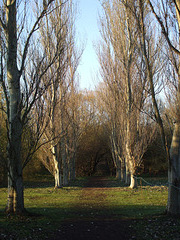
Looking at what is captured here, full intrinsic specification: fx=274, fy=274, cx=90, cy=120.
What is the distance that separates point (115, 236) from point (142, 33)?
184 inches

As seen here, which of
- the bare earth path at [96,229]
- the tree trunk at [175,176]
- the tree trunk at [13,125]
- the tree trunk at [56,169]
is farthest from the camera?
the tree trunk at [56,169]

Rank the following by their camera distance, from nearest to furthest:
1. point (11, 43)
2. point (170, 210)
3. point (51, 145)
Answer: point (170, 210)
point (11, 43)
point (51, 145)

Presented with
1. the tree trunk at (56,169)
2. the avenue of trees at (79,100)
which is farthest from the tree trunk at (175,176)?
the tree trunk at (56,169)

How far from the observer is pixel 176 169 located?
6523mm

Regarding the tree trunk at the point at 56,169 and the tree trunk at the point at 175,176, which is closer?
the tree trunk at the point at 175,176

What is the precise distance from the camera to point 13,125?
6.85 meters

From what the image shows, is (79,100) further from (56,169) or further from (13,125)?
(13,125)

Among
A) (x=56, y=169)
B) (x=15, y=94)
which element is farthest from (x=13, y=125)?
(x=56, y=169)

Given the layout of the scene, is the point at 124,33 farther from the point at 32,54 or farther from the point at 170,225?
the point at 170,225

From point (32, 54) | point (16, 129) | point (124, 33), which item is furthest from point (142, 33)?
point (124, 33)

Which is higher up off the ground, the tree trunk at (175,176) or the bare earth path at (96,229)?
the tree trunk at (175,176)

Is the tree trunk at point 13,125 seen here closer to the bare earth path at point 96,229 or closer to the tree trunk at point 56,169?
the bare earth path at point 96,229

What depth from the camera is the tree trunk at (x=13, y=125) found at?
670 cm

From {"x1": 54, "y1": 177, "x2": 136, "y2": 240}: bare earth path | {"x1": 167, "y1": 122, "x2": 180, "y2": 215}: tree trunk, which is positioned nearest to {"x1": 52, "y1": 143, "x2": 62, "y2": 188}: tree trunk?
{"x1": 54, "y1": 177, "x2": 136, "y2": 240}: bare earth path
